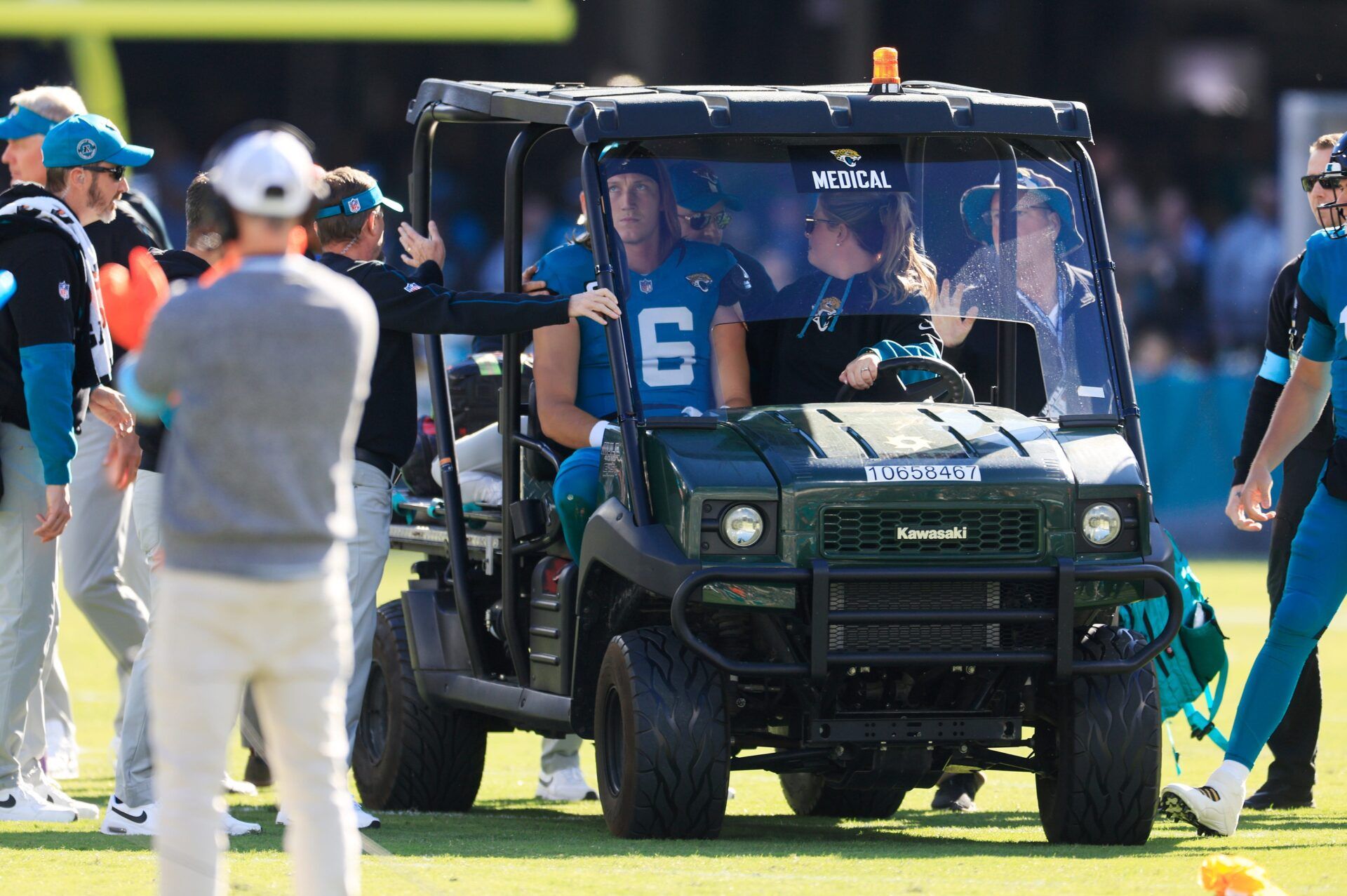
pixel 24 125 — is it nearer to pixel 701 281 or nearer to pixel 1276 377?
pixel 701 281

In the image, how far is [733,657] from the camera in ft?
22.6

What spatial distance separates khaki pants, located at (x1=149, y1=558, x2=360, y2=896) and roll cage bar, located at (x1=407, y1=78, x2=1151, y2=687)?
2.07 m

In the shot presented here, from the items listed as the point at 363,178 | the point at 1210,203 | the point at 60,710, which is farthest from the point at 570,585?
the point at 1210,203

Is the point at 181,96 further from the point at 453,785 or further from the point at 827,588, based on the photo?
the point at 827,588

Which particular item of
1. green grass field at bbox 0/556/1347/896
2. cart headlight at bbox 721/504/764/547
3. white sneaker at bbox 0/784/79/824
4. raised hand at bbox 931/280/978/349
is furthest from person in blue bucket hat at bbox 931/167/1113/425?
white sneaker at bbox 0/784/79/824

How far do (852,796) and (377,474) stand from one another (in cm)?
195

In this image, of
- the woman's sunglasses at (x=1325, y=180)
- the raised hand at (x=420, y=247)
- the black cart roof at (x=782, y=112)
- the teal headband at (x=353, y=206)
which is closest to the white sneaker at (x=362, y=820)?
the raised hand at (x=420, y=247)

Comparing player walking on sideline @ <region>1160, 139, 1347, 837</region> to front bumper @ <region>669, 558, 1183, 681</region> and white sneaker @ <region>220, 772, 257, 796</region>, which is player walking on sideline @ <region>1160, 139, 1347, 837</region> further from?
white sneaker @ <region>220, 772, 257, 796</region>

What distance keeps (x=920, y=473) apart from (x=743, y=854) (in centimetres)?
114

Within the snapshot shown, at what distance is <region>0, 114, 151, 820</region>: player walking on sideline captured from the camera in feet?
23.2

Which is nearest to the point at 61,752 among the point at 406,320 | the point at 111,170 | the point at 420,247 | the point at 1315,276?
the point at 111,170

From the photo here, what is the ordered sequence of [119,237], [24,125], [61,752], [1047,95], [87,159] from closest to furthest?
[87,159], [24,125], [119,237], [61,752], [1047,95]

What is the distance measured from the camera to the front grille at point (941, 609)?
21.6 ft

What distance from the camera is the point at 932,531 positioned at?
658 centimetres
